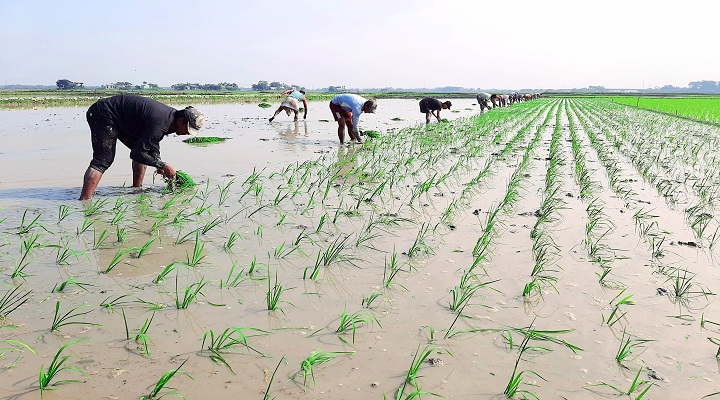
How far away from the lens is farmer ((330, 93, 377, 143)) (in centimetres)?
878

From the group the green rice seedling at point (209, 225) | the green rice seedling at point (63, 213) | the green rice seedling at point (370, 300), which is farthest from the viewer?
the green rice seedling at point (63, 213)

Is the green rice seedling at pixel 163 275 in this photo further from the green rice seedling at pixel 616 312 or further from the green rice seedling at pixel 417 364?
the green rice seedling at pixel 616 312

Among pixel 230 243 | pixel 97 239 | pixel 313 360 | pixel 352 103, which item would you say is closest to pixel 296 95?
pixel 352 103

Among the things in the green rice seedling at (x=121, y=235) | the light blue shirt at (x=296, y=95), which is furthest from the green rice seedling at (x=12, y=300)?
the light blue shirt at (x=296, y=95)

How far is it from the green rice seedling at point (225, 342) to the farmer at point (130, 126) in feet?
10.1

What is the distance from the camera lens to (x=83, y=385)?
175cm

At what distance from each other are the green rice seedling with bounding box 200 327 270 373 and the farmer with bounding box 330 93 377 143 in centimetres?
685

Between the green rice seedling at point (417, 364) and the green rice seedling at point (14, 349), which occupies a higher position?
the green rice seedling at point (14, 349)

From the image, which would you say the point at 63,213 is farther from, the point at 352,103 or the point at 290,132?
the point at 290,132

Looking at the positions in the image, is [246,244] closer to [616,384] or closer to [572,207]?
[616,384]

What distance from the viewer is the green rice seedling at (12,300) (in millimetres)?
2259

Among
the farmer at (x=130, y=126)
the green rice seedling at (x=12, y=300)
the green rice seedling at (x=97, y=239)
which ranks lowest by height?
the green rice seedling at (x=12, y=300)

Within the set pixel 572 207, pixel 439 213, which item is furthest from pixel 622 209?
pixel 439 213

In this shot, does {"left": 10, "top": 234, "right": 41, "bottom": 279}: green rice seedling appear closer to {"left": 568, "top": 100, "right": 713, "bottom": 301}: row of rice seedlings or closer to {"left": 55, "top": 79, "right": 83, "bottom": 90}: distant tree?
{"left": 568, "top": 100, "right": 713, "bottom": 301}: row of rice seedlings
